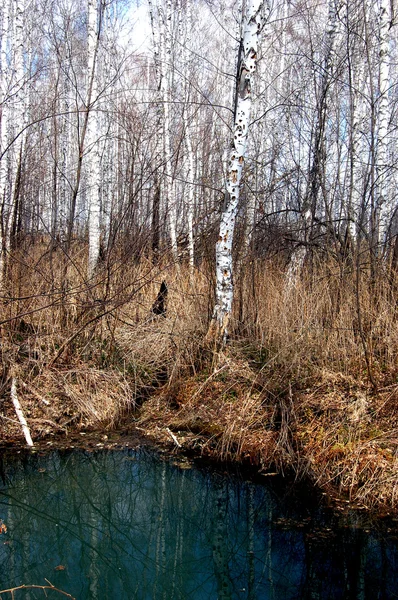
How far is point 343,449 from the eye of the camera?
4.88 m

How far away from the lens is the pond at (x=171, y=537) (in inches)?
145

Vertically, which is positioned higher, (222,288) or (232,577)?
(222,288)

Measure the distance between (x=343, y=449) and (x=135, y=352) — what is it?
2.78 metres

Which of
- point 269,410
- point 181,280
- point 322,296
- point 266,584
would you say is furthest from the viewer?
point 181,280

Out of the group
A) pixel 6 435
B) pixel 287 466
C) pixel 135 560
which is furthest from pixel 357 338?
pixel 6 435

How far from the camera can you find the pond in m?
Answer: 3.69

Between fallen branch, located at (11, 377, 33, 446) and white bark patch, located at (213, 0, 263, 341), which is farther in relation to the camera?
white bark patch, located at (213, 0, 263, 341)

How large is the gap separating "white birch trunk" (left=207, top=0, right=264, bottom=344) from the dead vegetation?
35 centimetres

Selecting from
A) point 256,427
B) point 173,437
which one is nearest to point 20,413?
point 173,437

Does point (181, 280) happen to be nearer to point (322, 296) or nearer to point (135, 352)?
point (135, 352)

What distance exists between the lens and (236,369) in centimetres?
602

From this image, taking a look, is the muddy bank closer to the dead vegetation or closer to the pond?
the dead vegetation

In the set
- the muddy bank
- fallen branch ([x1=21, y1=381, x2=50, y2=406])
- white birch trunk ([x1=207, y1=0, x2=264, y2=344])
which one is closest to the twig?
the muddy bank

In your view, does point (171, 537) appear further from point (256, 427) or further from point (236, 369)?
point (236, 369)
